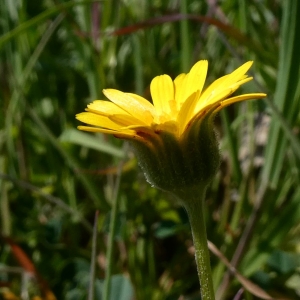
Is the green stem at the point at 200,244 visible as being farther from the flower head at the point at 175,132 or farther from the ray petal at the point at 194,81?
the ray petal at the point at 194,81

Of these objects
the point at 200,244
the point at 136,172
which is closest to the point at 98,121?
the point at 200,244

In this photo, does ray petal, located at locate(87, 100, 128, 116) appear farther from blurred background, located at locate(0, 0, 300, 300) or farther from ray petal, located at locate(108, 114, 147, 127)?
blurred background, located at locate(0, 0, 300, 300)

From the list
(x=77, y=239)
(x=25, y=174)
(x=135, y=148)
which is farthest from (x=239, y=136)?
(x=135, y=148)

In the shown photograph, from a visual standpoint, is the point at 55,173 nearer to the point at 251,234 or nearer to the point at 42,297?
the point at 42,297

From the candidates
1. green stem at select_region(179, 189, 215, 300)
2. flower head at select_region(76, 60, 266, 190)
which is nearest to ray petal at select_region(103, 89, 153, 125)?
flower head at select_region(76, 60, 266, 190)

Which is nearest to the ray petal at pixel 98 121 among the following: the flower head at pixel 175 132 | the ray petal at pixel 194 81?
the flower head at pixel 175 132

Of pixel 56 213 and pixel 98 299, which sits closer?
pixel 98 299

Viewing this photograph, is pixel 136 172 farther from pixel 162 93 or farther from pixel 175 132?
pixel 175 132
